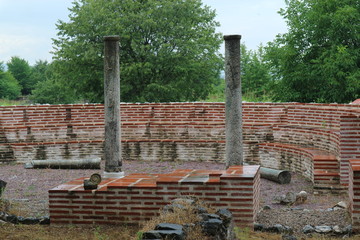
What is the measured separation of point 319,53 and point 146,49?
846cm

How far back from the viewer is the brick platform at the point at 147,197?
5.92 m

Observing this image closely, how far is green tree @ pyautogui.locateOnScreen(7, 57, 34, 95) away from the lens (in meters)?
57.7

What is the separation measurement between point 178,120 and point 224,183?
7.60 metres

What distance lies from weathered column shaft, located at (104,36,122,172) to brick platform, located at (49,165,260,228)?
186 cm

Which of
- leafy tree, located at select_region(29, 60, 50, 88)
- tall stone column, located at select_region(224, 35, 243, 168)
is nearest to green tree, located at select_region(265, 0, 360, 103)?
tall stone column, located at select_region(224, 35, 243, 168)

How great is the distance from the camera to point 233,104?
26.0 feet

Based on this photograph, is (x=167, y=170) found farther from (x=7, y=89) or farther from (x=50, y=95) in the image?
(x=7, y=89)

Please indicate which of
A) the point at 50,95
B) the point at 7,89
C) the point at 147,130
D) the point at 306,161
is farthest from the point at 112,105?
the point at 7,89

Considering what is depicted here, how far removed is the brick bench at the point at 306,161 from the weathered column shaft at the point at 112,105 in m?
4.05

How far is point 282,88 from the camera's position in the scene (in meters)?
19.2

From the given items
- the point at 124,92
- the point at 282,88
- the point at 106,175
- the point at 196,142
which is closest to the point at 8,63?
the point at 124,92

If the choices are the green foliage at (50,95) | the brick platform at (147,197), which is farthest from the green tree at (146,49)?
the green foliage at (50,95)

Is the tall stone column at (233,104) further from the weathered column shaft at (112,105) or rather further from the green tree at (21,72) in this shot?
the green tree at (21,72)

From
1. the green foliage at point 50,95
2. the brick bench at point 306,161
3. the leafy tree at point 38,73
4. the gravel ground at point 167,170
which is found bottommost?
the gravel ground at point 167,170
